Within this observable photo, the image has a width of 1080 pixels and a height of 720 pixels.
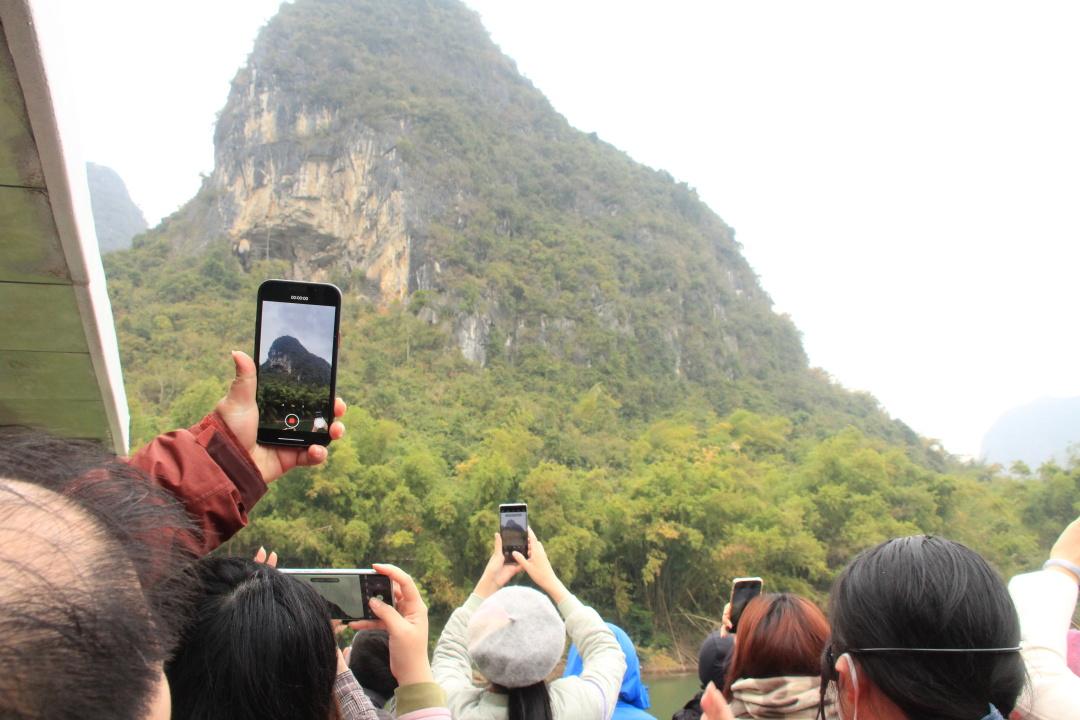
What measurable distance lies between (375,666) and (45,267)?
1491mm

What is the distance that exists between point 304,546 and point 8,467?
17.0 metres

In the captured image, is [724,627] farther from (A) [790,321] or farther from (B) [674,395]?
(A) [790,321]

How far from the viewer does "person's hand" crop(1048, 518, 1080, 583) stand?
4.03 feet

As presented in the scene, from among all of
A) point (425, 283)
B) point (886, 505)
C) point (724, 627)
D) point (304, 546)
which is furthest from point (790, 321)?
point (724, 627)

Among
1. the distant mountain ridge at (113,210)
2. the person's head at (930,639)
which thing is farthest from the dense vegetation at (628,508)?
the distant mountain ridge at (113,210)

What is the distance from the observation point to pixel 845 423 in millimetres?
47938

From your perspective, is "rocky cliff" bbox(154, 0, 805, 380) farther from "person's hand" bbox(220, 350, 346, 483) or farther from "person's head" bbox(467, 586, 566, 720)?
"person's hand" bbox(220, 350, 346, 483)

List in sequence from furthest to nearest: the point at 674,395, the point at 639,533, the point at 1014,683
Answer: the point at 674,395, the point at 639,533, the point at 1014,683

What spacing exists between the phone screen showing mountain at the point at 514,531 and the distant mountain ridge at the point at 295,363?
0.81 metres

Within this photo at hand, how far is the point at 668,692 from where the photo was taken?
52.3 feet

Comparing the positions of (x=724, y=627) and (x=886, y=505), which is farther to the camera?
(x=886, y=505)

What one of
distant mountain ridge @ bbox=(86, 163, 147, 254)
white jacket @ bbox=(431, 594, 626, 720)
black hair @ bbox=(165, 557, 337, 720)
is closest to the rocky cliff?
distant mountain ridge @ bbox=(86, 163, 147, 254)

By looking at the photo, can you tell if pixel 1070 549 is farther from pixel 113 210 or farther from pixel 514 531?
pixel 113 210

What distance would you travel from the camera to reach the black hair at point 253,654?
0.95 meters
